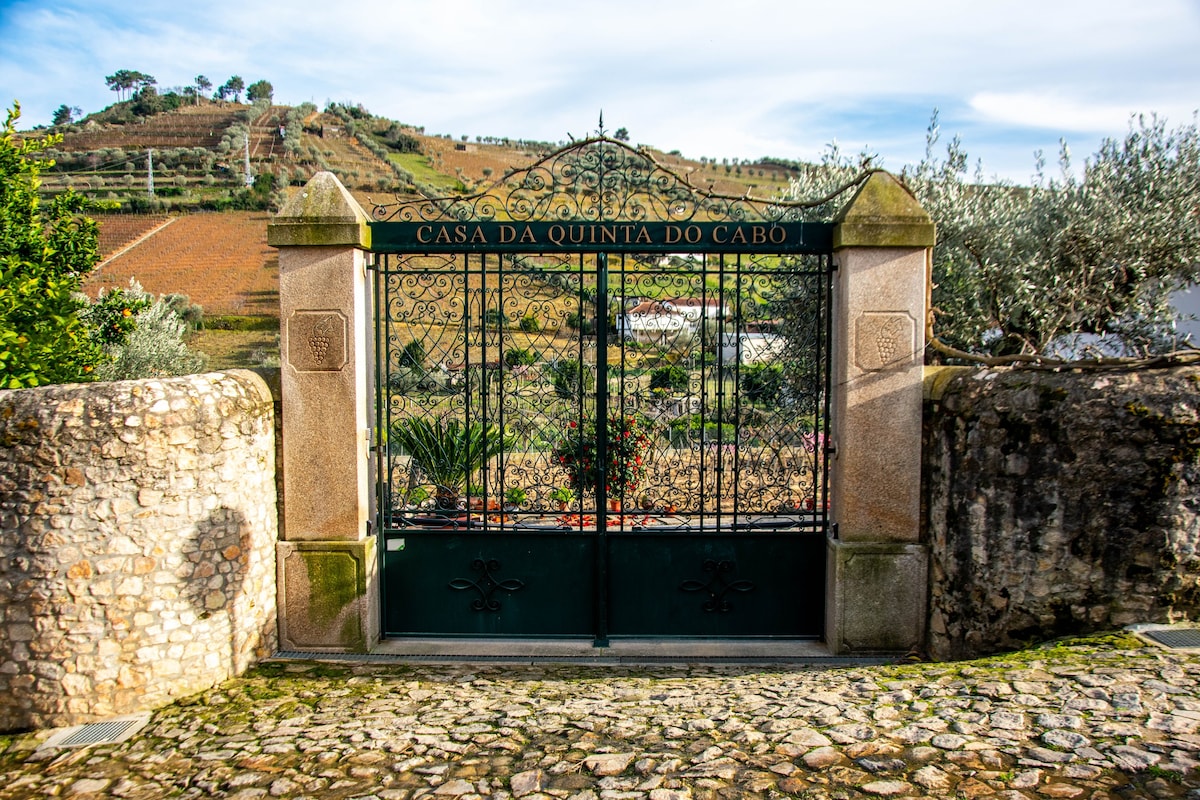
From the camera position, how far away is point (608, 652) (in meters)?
5.96

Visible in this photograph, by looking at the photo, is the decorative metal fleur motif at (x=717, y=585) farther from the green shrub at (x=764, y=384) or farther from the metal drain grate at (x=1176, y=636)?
the metal drain grate at (x=1176, y=636)

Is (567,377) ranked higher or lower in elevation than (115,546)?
higher

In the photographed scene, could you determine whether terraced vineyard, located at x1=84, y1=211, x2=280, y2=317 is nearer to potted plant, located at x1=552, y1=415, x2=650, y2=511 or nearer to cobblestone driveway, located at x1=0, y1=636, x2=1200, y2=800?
potted plant, located at x1=552, y1=415, x2=650, y2=511

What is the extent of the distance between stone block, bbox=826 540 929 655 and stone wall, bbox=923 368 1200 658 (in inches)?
7.9

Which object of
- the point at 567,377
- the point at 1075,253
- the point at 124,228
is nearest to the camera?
the point at 567,377

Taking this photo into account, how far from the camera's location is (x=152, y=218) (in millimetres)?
34406

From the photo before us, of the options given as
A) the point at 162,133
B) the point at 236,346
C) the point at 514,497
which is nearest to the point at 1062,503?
the point at 514,497

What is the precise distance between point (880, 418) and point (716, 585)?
5.64 ft

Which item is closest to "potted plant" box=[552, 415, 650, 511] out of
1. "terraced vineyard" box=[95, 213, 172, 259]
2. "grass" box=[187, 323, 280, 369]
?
"grass" box=[187, 323, 280, 369]

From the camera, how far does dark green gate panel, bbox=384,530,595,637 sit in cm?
618

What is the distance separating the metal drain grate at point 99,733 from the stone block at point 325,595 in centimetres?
119

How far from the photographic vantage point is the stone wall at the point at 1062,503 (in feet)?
14.9

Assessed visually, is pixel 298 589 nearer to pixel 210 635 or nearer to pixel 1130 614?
pixel 210 635

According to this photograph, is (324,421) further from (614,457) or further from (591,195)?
(614,457)
